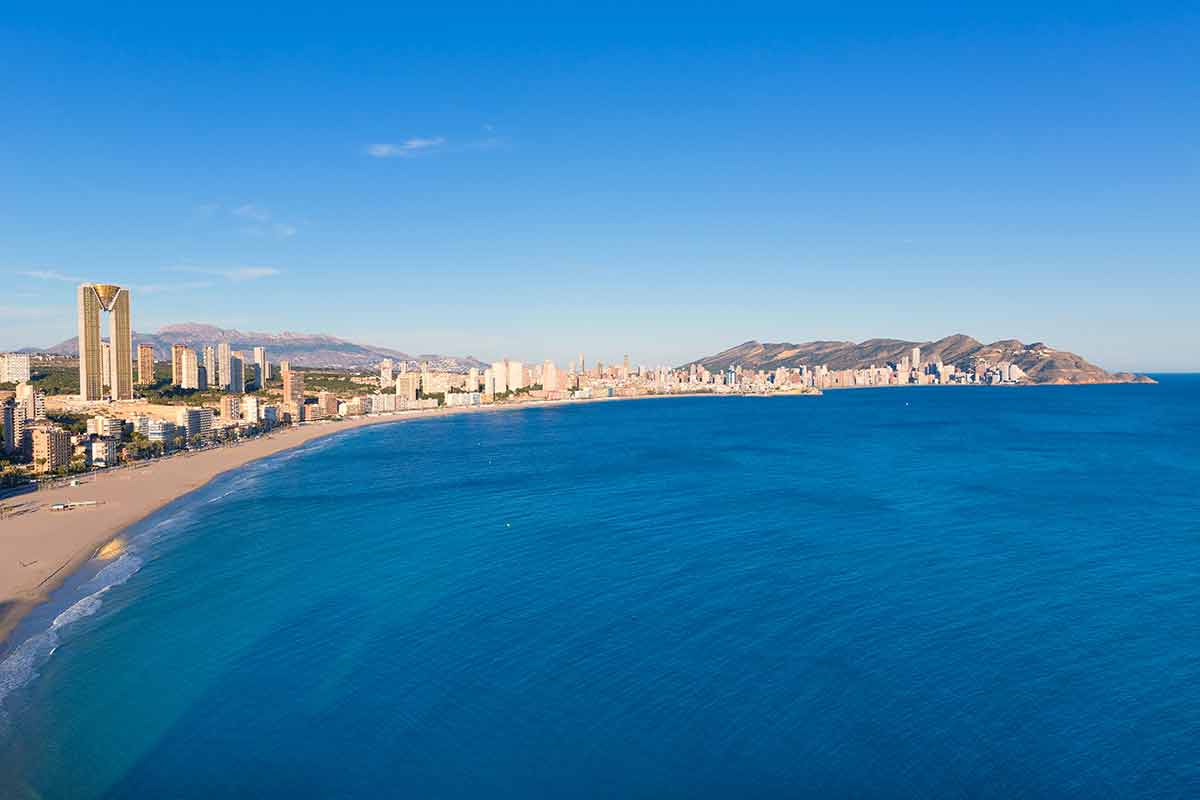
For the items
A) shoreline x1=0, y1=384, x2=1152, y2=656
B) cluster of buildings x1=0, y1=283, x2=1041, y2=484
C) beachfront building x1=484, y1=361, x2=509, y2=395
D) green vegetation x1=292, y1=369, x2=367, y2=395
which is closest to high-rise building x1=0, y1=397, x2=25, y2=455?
cluster of buildings x1=0, y1=283, x2=1041, y2=484

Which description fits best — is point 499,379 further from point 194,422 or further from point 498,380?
point 194,422

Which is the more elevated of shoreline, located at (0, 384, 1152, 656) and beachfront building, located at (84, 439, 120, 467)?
beachfront building, located at (84, 439, 120, 467)

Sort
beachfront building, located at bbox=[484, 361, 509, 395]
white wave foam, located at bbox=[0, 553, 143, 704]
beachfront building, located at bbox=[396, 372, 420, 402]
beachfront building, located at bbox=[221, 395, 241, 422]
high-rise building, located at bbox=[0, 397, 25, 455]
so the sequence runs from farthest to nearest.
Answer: beachfront building, located at bbox=[484, 361, 509, 395]
beachfront building, located at bbox=[396, 372, 420, 402]
beachfront building, located at bbox=[221, 395, 241, 422]
high-rise building, located at bbox=[0, 397, 25, 455]
white wave foam, located at bbox=[0, 553, 143, 704]

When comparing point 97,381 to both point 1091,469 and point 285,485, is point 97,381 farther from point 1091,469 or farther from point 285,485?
point 1091,469

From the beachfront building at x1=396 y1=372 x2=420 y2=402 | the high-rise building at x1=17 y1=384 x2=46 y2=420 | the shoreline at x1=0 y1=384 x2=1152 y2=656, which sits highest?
the beachfront building at x1=396 y1=372 x2=420 y2=402

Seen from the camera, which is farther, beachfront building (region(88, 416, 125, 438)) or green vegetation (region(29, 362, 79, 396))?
green vegetation (region(29, 362, 79, 396))

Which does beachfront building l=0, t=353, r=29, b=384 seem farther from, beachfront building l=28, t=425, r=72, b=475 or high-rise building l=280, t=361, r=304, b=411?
beachfront building l=28, t=425, r=72, b=475
